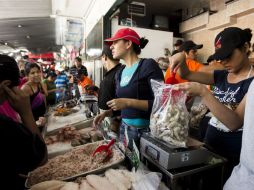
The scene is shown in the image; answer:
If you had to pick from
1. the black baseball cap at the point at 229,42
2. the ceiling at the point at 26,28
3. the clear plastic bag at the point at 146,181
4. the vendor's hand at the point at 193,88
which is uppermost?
the ceiling at the point at 26,28

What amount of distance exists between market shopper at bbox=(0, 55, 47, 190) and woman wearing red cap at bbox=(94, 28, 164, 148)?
0.56 m

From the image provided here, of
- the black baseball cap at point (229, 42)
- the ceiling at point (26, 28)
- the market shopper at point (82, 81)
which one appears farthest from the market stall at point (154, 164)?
the ceiling at point (26, 28)

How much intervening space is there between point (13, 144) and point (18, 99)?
308 millimetres

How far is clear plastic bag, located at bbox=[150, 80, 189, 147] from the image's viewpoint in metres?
1.07

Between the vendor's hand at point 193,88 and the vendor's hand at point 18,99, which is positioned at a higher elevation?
the vendor's hand at point 193,88

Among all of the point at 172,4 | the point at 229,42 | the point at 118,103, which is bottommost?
the point at 118,103

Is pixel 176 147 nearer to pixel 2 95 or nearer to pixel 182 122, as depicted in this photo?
pixel 182 122

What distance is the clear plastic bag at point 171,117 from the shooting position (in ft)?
3.52

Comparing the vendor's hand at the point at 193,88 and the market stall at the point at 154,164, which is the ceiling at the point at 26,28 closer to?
the market stall at the point at 154,164

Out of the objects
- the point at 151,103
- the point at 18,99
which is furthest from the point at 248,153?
the point at 18,99

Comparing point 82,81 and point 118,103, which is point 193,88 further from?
point 82,81

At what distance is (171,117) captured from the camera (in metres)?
1.09

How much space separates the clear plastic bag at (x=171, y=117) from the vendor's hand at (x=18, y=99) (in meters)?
0.67

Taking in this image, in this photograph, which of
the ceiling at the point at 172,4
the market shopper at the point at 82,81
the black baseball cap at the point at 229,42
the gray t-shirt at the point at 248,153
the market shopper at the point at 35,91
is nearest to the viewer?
the gray t-shirt at the point at 248,153
